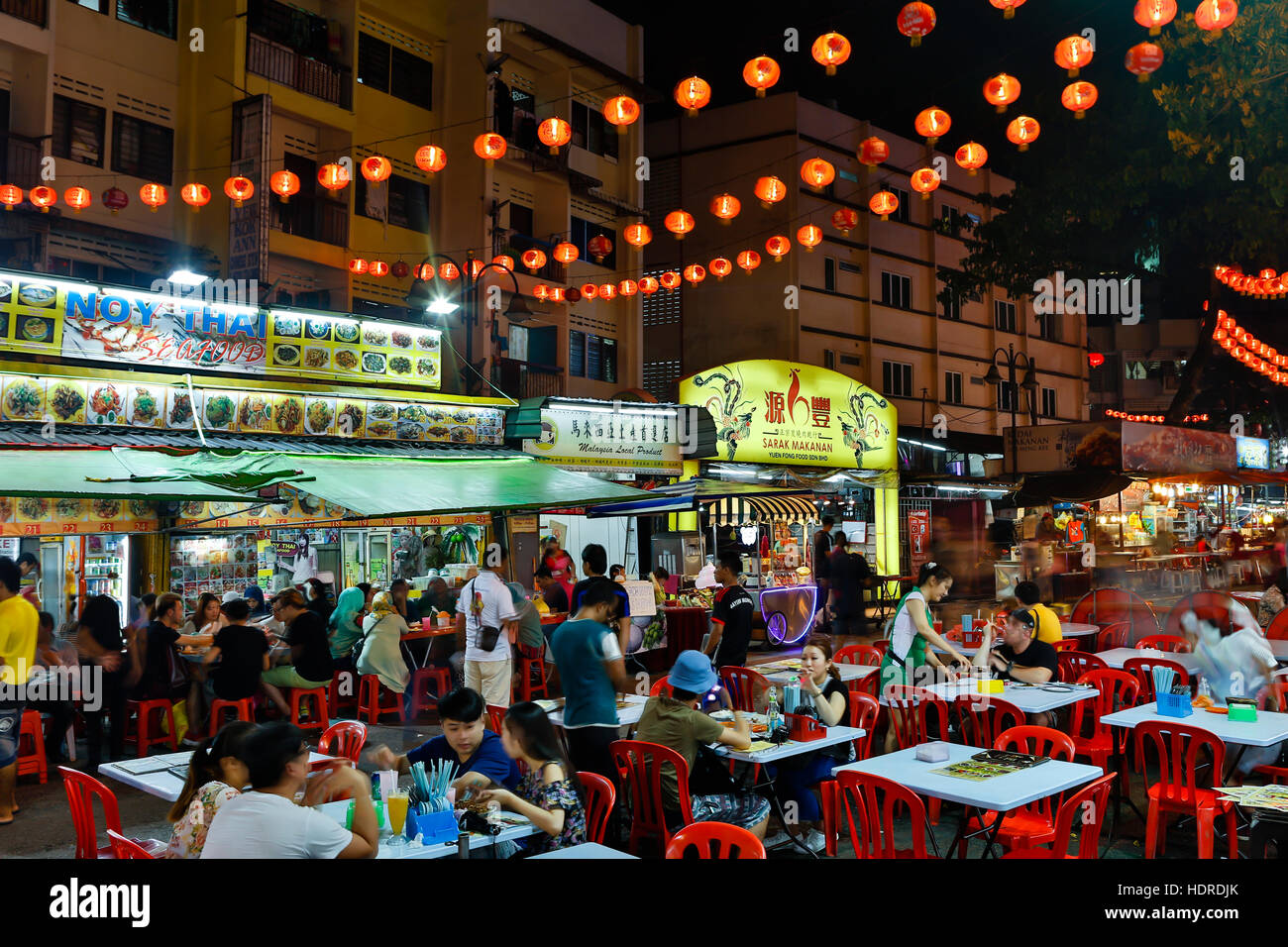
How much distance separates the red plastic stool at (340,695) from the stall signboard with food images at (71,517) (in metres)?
3.60

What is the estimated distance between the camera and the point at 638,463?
17.5 meters

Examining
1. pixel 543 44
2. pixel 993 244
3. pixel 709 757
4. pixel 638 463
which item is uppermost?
pixel 543 44

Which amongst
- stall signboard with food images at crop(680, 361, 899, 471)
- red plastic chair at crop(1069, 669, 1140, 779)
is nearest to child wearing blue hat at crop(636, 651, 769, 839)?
red plastic chair at crop(1069, 669, 1140, 779)

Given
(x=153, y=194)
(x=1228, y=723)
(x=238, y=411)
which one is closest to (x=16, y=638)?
(x=238, y=411)

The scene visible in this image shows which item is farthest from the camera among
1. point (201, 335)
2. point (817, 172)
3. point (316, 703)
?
point (817, 172)

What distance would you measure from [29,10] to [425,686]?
445 inches

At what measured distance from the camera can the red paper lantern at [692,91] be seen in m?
10.4

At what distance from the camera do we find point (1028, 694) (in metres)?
7.39

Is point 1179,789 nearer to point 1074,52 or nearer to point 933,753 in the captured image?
point 933,753

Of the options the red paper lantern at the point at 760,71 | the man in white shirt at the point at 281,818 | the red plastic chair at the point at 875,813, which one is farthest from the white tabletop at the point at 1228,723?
the red paper lantern at the point at 760,71

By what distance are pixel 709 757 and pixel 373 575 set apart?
10657 millimetres
